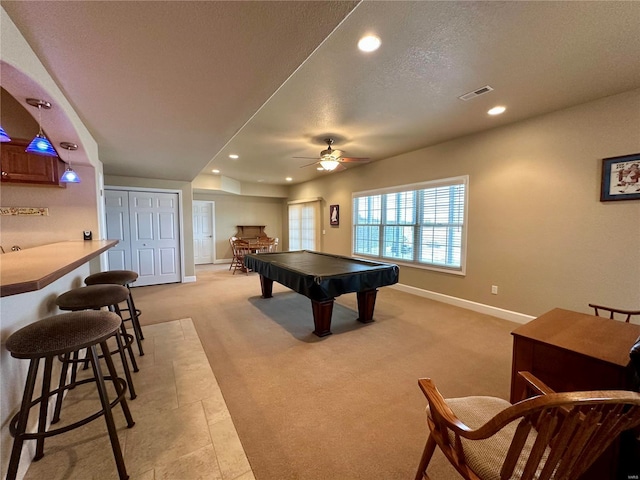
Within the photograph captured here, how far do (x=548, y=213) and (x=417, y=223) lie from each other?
1.88 meters

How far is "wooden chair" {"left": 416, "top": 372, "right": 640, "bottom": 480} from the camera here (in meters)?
0.71

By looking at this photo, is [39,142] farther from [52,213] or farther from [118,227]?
[118,227]

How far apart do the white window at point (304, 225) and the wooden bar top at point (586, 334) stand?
6179mm

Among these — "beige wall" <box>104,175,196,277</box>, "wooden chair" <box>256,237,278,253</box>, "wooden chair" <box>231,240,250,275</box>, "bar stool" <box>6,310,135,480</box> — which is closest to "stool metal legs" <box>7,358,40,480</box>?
"bar stool" <box>6,310,135,480</box>

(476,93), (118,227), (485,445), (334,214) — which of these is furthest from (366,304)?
(118,227)

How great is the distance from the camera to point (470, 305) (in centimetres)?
402

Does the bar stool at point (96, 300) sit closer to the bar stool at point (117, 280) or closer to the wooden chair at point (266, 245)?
the bar stool at point (117, 280)

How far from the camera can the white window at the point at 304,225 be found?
7690 mm

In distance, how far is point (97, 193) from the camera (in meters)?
3.10

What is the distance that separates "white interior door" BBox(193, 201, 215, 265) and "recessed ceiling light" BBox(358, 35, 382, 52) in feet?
24.9

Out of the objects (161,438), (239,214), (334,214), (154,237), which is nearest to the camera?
(161,438)

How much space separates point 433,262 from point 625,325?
9.77 feet

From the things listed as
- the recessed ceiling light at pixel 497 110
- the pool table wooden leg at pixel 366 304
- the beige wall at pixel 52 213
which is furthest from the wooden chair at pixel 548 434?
the beige wall at pixel 52 213

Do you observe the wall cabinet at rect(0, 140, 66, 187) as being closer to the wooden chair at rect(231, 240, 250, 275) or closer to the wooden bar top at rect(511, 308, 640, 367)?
the wooden bar top at rect(511, 308, 640, 367)
